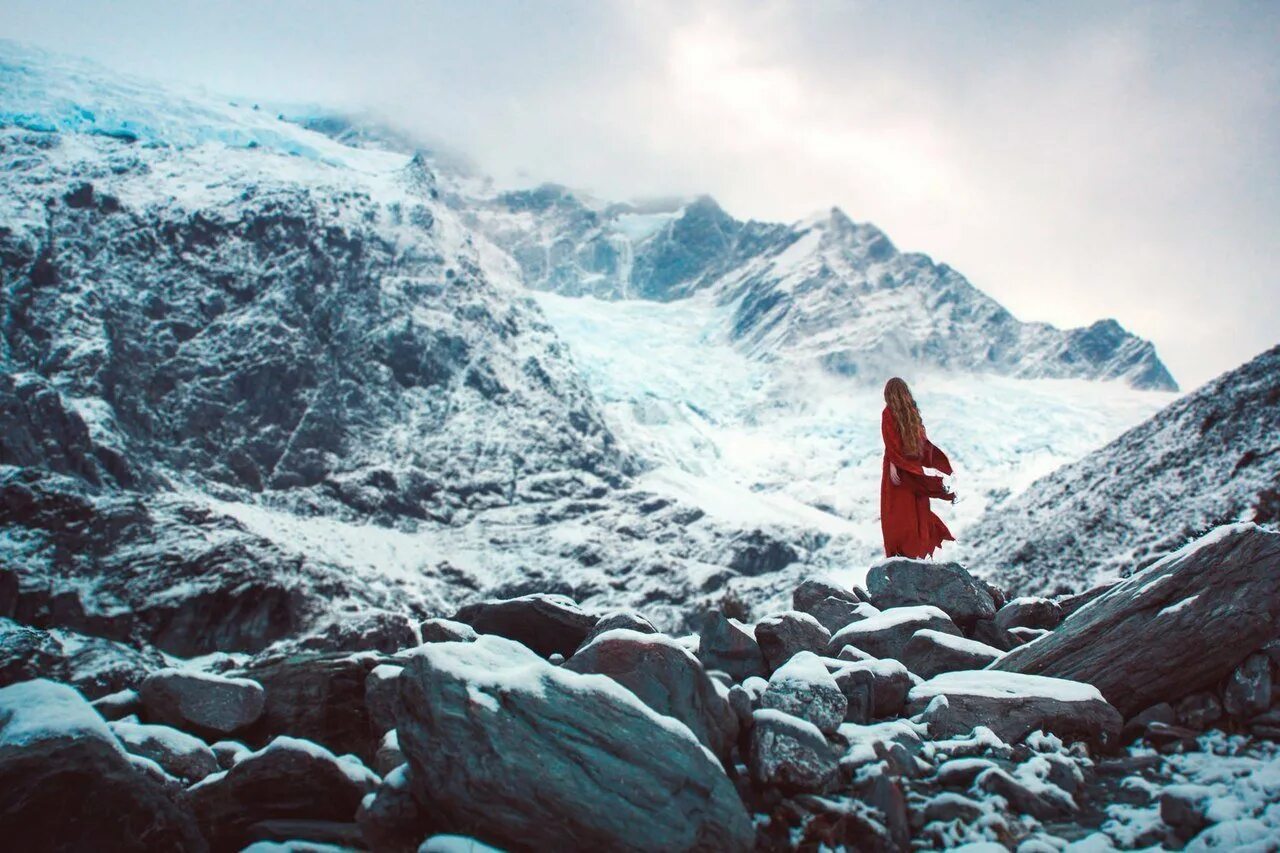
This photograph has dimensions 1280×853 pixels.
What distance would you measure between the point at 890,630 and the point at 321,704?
252 inches

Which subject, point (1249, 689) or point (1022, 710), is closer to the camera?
point (1249, 689)

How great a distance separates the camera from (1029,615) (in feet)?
34.0

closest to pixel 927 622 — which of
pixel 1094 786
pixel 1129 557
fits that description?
pixel 1094 786

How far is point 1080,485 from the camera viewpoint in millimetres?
50938

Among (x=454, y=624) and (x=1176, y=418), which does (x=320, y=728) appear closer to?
(x=454, y=624)

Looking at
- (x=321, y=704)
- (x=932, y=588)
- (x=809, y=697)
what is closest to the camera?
(x=809, y=697)

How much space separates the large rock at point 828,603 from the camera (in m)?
11.2

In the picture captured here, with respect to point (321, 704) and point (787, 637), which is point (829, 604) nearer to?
point (787, 637)

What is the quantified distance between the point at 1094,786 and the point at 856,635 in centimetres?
330

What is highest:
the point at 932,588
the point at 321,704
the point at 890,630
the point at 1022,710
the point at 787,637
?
the point at 932,588

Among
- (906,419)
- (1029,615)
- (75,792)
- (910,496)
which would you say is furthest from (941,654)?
(75,792)

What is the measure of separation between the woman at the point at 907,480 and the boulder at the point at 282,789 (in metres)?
7.94

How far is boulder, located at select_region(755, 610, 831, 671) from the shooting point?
31.3ft

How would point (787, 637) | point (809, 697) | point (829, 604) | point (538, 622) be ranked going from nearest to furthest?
1. point (809, 697)
2. point (787, 637)
3. point (538, 622)
4. point (829, 604)
